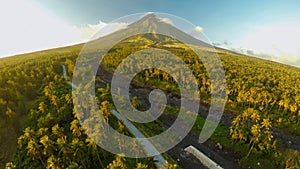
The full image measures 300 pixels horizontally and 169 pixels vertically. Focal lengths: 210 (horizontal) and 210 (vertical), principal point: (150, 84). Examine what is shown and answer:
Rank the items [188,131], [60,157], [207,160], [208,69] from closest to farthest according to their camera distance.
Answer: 1. [60,157]
2. [207,160]
3. [188,131]
4. [208,69]

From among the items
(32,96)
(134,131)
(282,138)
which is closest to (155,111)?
(134,131)

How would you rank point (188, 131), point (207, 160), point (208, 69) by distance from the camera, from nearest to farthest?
point (207, 160) < point (188, 131) < point (208, 69)

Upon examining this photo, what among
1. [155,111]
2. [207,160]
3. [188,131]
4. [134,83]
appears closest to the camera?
[207,160]

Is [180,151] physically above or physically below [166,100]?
below

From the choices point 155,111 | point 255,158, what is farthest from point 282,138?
point 155,111

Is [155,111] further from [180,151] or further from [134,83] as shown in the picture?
[134,83]

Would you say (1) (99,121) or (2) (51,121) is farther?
(2) (51,121)

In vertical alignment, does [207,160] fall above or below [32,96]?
below

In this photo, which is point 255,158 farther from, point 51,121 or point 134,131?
point 51,121

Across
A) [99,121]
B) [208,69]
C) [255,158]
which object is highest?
[208,69]
